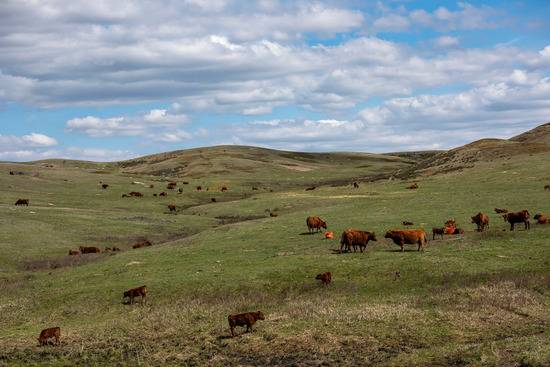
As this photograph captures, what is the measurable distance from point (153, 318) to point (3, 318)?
8.92m

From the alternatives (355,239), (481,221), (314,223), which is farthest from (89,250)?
(481,221)

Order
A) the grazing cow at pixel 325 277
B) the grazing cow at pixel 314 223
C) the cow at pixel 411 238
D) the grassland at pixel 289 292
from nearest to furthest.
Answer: the grassland at pixel 289 292, the grazing cow at pixel 325 277, the cow at pixel 411 238, the grazing cow at pixel 314 223

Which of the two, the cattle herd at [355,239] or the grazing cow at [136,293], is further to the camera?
the grazing cow at [136,293]

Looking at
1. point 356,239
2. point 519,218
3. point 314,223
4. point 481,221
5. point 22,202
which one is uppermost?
point 22,202

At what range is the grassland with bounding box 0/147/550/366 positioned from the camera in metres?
22.9

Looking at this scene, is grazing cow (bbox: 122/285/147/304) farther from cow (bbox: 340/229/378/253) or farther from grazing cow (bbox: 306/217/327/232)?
grazing cow (bbox: 306/217/327/232)

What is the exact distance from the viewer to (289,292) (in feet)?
102

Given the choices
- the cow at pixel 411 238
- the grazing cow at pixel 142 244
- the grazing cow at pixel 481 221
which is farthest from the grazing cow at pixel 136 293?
the grazing cow at pixel 481 221

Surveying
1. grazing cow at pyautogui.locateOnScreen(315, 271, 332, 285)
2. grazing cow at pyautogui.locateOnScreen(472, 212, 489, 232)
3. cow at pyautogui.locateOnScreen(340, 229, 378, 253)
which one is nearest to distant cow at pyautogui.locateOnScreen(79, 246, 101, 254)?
cow at pyautogui.locateOnScreen(340, 229, 378, 253)

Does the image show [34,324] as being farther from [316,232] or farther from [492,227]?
[492,227]

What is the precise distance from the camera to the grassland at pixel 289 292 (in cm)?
2289

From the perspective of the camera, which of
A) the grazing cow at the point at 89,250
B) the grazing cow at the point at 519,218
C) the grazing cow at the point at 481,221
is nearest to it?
the grazing cow at the point at 519,218

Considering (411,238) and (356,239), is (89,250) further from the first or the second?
(411,238)

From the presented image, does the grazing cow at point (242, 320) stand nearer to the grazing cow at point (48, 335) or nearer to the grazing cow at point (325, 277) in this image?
the grazing cow at point (325, 277)
